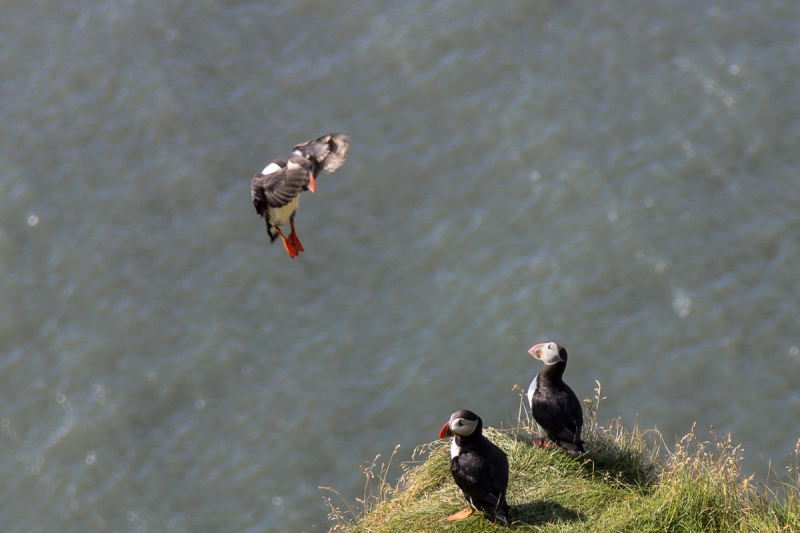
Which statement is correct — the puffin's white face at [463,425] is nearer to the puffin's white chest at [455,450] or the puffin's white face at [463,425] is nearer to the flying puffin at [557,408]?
the puffin's white chest at [455,450]

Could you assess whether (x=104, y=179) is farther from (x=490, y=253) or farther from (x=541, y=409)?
(x=541, y=409)

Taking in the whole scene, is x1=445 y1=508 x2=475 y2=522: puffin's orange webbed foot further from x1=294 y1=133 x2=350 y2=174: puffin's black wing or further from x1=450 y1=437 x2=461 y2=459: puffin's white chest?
x1=294 y1=133 x2=350 y2=174: puffin's black wing

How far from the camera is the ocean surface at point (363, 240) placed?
15234 mm

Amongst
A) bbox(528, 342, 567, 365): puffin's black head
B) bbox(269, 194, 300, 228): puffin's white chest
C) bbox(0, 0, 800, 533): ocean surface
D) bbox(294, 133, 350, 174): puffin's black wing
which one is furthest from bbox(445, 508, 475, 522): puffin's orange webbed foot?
bbox(0, 0, 800, 533): ocean surface

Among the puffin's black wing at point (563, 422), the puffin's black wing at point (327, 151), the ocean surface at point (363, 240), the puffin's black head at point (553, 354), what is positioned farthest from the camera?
the ocean surface at point (363, 240)

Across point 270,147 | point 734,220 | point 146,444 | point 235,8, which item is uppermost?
point 235,8

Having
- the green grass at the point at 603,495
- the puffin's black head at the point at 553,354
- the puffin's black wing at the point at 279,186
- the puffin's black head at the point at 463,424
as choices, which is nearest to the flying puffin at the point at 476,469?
the puffin's black head at the point at 463,424

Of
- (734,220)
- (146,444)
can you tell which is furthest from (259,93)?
(734,220)

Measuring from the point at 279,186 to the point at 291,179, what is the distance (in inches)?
5.2

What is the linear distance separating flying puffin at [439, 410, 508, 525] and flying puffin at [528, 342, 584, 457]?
73cm

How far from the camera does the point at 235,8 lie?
21.2 metres

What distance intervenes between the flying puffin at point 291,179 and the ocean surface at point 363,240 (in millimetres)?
6434

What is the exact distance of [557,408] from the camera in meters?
9.39

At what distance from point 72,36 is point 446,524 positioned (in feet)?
53.7
